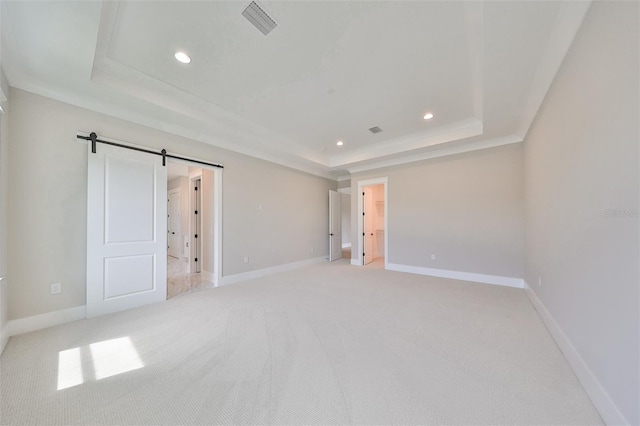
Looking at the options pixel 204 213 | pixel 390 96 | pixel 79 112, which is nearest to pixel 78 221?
pixel 79 112

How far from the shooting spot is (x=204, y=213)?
4.90 metres

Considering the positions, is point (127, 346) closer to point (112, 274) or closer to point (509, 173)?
point (112, 274)

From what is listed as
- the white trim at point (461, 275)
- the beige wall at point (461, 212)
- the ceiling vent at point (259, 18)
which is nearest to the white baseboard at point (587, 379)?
the white trim at point (461, 275)

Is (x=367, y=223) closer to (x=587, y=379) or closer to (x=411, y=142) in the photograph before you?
(x=411, y=142)

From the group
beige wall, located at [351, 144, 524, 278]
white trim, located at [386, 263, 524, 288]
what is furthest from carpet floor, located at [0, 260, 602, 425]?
beige wall, located at [351, 144, 524, 278]

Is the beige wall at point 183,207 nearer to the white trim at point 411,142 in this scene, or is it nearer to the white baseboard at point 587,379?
the white trim at point 411,142

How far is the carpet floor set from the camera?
139cm

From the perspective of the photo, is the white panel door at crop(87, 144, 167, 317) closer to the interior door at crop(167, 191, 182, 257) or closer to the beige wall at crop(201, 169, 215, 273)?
the beige wall at crop(201, 169, 215, 273)

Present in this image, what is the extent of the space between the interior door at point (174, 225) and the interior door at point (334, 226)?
15.1ft

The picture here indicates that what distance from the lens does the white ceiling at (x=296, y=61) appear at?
69.7 inches

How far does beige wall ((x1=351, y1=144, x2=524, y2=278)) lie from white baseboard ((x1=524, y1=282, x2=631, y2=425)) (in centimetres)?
196

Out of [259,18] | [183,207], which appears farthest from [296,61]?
[183,207]

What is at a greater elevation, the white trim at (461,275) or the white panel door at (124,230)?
the white panel door at (124,230)

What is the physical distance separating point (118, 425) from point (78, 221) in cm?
247
